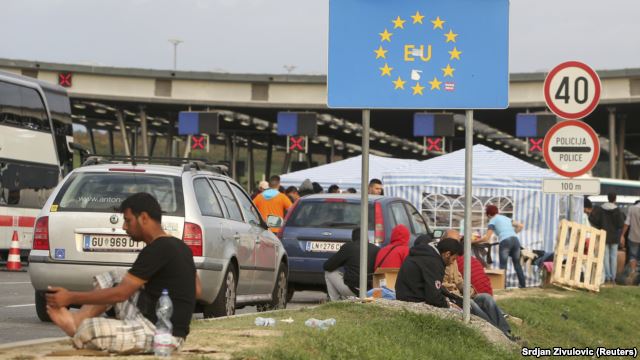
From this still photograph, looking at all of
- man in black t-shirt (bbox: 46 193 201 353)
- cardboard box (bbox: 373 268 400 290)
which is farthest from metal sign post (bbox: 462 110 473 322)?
man in black t-shirt (bbox: 46 193 201 353)

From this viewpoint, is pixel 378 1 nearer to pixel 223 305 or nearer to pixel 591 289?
pixel 223 305

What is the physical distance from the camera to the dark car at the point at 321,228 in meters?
18.9

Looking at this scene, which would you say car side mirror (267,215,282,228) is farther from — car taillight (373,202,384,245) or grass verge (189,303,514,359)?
car taillight (373,202,384,245)

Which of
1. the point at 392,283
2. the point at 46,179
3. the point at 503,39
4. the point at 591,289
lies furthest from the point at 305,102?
the point at 503,39

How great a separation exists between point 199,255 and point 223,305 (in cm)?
65

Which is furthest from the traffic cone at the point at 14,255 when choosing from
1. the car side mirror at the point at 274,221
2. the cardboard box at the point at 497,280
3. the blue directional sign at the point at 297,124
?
the blue directional sign at the point at 297,124

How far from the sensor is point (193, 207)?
41.8 feet

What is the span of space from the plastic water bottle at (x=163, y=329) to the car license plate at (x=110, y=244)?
16.0ft

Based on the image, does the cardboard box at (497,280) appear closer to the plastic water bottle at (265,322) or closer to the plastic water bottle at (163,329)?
the plastic water bottle at (265,322)

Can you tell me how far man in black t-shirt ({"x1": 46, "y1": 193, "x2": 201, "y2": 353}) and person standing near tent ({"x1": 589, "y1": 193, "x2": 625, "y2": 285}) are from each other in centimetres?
2040

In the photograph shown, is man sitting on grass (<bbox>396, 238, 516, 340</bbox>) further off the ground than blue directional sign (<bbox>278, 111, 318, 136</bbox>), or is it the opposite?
blue directional sign (<bbox>278, 111, 318, 136</bbox>)

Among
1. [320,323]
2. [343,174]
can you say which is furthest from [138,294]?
[343,174]

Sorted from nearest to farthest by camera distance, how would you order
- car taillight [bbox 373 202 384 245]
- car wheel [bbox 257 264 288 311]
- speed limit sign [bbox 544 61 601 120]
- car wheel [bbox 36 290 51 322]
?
car wheel [bbox 36 290 51 322] < car wheel [bbox 257 264 288 311] < speed limit sign [bbox 544 61 601 120] < car taillight [bbox 373 202 384 245]

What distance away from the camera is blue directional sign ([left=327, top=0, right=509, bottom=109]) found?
11.9 m
